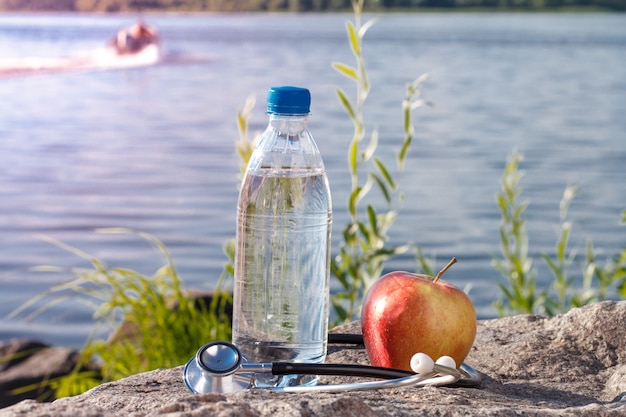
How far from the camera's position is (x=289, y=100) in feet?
4.94

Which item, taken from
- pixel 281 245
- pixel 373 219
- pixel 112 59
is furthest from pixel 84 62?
pixel 281 245

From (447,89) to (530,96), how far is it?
1389 millimetres

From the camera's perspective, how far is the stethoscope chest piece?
4.69ft

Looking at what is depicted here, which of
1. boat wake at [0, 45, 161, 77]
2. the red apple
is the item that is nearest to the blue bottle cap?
the red apple

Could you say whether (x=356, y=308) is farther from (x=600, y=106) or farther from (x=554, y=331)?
(x=600, y=106)

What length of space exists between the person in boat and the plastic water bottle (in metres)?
16.3

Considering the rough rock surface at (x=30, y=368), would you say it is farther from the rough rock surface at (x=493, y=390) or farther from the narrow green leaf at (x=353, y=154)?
the rough rock surface at (x=493, y=390)

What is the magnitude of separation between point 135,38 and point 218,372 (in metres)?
16.9

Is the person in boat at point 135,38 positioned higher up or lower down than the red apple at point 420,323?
lower down

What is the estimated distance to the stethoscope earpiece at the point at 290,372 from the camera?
54.1 inches

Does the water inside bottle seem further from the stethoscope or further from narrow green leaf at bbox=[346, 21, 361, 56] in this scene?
narrow green leaf at bbox=[346, 21, 361, 56]

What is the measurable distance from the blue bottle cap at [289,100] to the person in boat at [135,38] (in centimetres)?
1646

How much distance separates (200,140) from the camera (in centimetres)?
1152

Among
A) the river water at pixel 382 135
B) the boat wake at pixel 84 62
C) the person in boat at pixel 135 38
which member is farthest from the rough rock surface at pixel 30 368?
the person in boat at pixel 135 38
